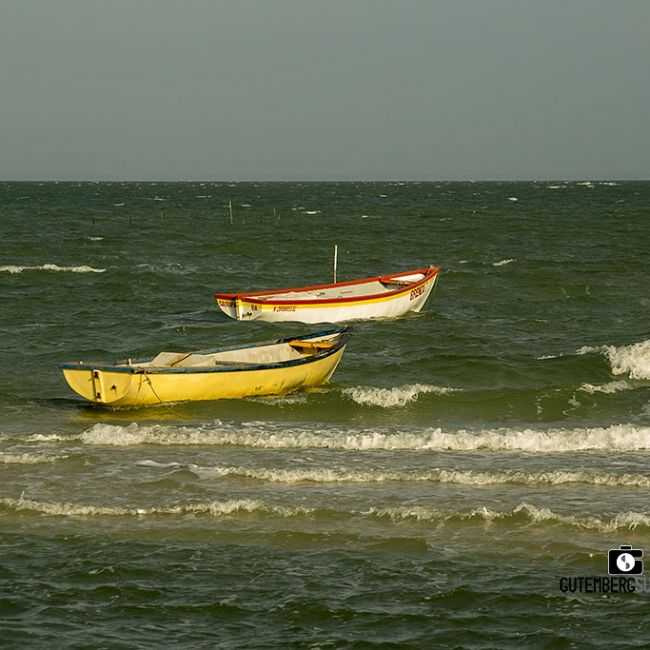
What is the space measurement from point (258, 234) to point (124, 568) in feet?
210

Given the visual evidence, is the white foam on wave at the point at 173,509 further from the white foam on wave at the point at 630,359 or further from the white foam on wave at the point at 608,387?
the white foam on wave at the point at 630,359

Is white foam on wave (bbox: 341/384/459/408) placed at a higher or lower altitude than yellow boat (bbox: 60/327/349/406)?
lower

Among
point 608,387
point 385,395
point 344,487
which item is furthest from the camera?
point 608,387

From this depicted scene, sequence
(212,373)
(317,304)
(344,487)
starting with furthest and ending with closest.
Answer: (317,304) < (212,373) < (344,487)

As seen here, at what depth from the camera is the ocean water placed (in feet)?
37.9

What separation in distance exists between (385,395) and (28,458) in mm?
7944

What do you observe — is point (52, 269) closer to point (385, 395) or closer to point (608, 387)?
point (385, 395)

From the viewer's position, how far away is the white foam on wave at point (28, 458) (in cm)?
1811

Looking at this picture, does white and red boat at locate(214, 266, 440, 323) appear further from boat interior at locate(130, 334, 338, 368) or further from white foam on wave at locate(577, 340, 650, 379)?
boat interior at locate(130, 334, 338, 368)

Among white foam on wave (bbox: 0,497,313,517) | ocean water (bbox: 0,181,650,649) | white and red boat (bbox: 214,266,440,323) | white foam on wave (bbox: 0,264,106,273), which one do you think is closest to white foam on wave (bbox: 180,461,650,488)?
ocean water (bbox: 0,181,650,649)

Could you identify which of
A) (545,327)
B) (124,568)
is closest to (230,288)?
(545,327)

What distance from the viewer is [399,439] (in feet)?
64.3

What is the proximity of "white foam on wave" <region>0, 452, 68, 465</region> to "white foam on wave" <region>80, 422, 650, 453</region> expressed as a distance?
115cm

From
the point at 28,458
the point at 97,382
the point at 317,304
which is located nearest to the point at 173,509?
the point at 28,458
